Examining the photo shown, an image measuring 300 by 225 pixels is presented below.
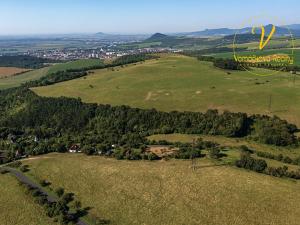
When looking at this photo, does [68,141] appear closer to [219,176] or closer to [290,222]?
[219,176]

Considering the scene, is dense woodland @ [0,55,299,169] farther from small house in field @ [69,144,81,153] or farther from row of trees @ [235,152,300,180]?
row of trees @ [235,152,300,180]

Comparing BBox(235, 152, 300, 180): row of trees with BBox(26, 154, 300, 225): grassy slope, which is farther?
BBox(235, 152, 300, 180): row of trees

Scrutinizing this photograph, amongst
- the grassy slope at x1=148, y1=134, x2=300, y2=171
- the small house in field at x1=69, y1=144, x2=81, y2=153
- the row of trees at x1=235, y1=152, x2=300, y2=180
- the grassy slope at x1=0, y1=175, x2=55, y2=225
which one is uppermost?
the row of trees at x1=235, y1=152, x2=300, y2=180

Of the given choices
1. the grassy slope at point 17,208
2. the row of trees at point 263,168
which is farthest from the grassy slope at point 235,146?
the grassy slope at point 17,208

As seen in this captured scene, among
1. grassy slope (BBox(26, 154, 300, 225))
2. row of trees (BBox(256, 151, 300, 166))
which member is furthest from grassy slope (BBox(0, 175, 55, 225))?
row of trees (BBox(256, 151, 300, 166))

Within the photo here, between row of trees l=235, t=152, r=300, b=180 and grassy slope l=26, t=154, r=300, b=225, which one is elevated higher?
row of trees l=235, t=152, r=300, b=180

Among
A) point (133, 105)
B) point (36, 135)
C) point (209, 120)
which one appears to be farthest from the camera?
point (133, 105)

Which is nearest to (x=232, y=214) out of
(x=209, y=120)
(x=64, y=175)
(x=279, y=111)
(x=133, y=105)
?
(x=64, y=175)
